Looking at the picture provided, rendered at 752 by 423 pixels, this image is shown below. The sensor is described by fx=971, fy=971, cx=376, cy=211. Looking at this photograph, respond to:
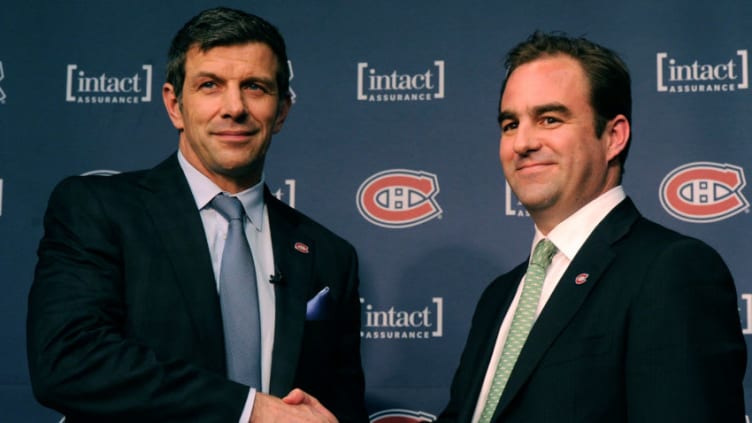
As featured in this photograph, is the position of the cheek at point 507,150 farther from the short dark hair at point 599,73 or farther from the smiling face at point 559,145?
the short dark hair at point 599,73

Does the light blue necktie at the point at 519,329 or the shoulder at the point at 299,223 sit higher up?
the shoulder at the point at 299,223

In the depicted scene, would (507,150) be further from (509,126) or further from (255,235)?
(255,235)

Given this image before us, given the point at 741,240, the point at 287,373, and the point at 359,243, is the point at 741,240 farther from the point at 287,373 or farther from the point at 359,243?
the point at 287,373

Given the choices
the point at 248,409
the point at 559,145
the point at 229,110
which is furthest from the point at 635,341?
the point at 229,110

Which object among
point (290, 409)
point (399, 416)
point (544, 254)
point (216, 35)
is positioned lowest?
point (399, 416)

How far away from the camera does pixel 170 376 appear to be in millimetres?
2389

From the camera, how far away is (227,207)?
2768 millimetres

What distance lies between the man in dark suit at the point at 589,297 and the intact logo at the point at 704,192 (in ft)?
2.69

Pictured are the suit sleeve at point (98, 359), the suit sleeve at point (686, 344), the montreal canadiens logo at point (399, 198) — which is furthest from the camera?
the montreal canadiens logo at point (399, 198)

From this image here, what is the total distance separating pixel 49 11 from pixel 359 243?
1567mm

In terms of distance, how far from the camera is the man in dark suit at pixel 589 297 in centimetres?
227

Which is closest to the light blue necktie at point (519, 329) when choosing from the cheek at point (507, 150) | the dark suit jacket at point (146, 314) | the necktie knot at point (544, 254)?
the necktie knot at point (544, 254)

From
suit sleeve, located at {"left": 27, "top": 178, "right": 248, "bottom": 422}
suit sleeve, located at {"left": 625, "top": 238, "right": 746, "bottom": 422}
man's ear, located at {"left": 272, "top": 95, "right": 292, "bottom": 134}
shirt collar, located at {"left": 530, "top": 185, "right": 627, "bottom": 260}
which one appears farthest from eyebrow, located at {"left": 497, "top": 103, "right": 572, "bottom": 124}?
suit sleeve, located at {"left": 27, "top": 178, "right": 248, "bottom": 422}

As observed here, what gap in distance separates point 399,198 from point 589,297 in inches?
53.0
